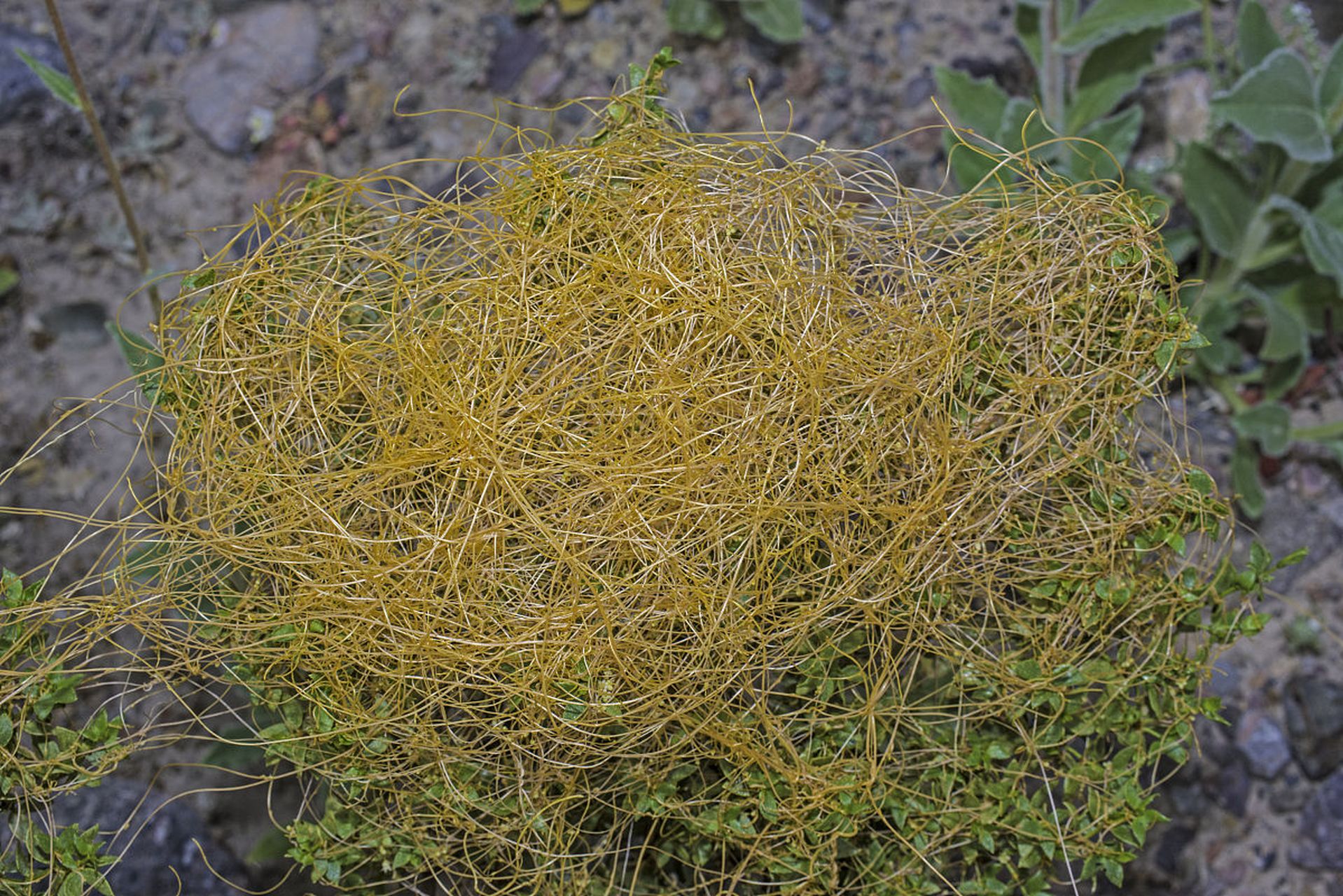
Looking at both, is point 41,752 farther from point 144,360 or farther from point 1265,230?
point 1265,230

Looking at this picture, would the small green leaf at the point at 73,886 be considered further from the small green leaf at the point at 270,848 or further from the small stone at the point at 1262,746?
the small stone at the point at 1262,746

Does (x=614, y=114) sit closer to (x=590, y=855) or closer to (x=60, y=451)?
(x=590, y=855)

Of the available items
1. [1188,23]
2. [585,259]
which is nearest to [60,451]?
[585,259]

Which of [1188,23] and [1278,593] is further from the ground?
[1188,23]

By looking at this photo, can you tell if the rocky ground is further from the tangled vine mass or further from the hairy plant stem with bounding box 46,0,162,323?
the tangled vine mass

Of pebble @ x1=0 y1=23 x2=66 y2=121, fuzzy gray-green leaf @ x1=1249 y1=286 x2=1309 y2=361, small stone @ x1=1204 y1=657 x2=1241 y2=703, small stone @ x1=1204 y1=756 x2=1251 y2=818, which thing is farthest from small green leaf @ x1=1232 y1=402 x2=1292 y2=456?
pebble @ x1=0 y1=23 x2=66 y2=121

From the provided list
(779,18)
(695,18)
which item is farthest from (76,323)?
(779,18)
